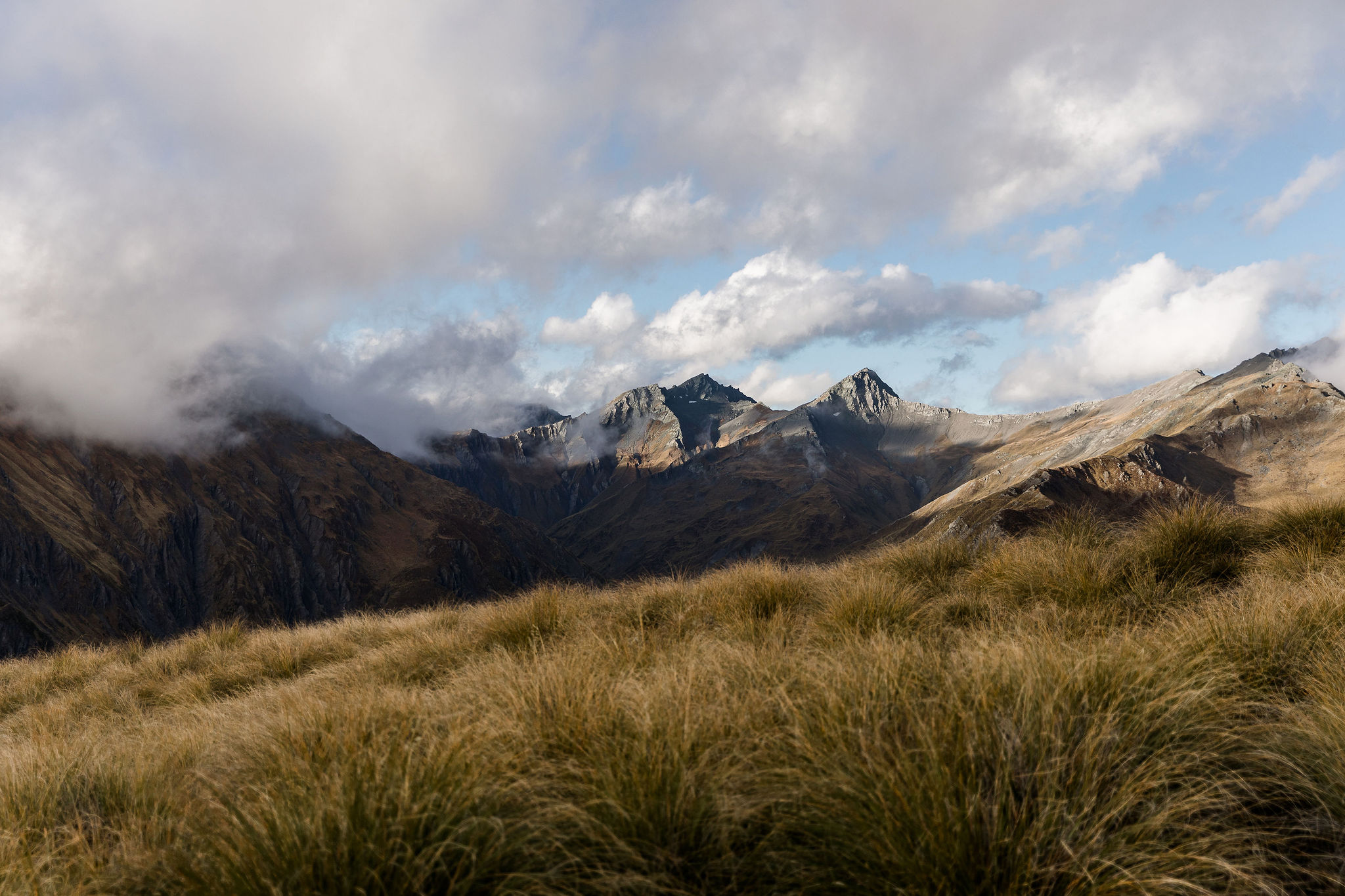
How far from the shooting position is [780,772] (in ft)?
9.08

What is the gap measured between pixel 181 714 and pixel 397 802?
5507 millimetres

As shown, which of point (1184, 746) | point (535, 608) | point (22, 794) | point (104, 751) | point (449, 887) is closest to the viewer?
point (449, 887)

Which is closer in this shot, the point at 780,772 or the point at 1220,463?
the point at 780,772

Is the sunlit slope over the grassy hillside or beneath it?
beneath

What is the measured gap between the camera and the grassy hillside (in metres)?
2.29

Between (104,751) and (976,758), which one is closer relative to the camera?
(976,758)

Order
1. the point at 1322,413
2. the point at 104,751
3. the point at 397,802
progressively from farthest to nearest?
the point at 1322,413, the point at 104,751, the point at 397,802

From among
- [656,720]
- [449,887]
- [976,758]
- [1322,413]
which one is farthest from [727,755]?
[1322,413]

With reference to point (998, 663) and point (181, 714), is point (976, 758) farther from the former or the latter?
point (181, 714)

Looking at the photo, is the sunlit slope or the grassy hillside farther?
the sunlit slope

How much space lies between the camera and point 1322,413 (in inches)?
7402

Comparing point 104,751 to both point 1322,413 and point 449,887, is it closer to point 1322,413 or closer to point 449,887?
point 449,887

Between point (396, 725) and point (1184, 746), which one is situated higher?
point (396, 725)

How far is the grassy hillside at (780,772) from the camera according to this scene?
2287mm
